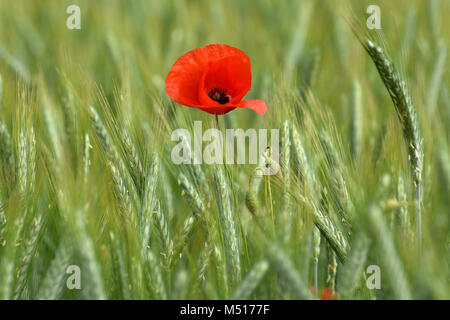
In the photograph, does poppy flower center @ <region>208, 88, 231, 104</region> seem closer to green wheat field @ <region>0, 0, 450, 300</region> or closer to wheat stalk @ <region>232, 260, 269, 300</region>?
green wheat field @ <region>0, 0, 450, 300</region>

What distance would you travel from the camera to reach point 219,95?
0.93 m

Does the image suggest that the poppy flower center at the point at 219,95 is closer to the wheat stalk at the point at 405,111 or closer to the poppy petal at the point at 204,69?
the poppy petal at the point at 204,69

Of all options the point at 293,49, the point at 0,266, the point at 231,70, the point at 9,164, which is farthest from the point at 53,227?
the point at 293,49

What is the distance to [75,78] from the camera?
4.54 ft

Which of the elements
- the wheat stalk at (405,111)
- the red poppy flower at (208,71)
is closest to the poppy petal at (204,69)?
the red poppy flower at (208,71)

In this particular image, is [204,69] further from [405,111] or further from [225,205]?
[405,111]

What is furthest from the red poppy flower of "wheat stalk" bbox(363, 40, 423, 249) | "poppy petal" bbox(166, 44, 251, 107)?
"wheat stalk" bbox(363, 40, 423, 249)

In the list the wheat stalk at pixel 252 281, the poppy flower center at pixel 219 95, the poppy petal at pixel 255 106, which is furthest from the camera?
the poppy flower center at pixel 219 95

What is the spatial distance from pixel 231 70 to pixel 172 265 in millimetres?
330

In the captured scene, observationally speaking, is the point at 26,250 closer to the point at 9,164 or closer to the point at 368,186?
the point at 9,164

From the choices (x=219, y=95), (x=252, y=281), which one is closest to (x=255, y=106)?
(x=219, y=95)

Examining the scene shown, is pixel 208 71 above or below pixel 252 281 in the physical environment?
above

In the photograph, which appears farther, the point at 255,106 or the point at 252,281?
the point at 255,106

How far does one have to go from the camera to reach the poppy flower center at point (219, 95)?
0.93 metres
